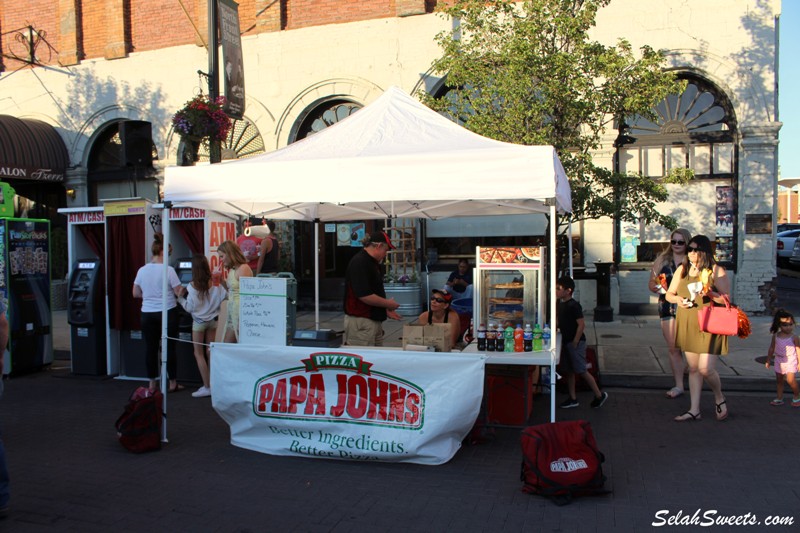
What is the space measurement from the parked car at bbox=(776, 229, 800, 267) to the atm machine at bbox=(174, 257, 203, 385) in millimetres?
20922

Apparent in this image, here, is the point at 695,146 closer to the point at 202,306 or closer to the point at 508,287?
the point at 508,287

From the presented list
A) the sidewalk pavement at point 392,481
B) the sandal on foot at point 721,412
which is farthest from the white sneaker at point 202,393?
the sandal on foot at point 721,412

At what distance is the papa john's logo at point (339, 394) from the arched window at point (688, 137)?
849 centimetres

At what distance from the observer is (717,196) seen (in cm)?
1204

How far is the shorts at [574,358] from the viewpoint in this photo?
22.4 feet

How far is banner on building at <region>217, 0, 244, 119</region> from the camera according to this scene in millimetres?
9562

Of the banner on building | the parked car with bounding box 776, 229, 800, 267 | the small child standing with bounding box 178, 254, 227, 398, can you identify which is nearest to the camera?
the small child standing with bounding box 178, 254, 227, 398

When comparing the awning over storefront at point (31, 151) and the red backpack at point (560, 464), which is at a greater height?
the awning over storefront at point (31, 151)

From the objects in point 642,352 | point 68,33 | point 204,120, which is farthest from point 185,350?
point 68,33

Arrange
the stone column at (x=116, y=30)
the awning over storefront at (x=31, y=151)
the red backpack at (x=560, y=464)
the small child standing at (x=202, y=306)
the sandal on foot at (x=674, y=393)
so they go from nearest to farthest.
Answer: the red backpack at (x=560, y=464) < the sandal on foot at (x=674, y=393) < the small child standing at (x=202, y=306) < the awning over storefront at (x=31, y=151) < the stone column at (x=116, y=30)

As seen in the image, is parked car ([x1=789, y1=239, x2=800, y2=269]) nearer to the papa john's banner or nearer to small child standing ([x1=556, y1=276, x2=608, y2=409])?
small child standing ([x1=556, y1=276, x2=608, y2=409])

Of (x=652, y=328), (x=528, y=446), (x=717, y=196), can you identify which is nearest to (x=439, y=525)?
(x=528, y=446)

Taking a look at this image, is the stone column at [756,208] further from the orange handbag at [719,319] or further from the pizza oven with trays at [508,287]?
the pizza oven with trays at [508,287]

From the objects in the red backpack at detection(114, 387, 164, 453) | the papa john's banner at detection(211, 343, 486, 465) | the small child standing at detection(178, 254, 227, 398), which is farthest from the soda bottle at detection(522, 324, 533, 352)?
the small child standing at detection(178, 254, 227, 398)
